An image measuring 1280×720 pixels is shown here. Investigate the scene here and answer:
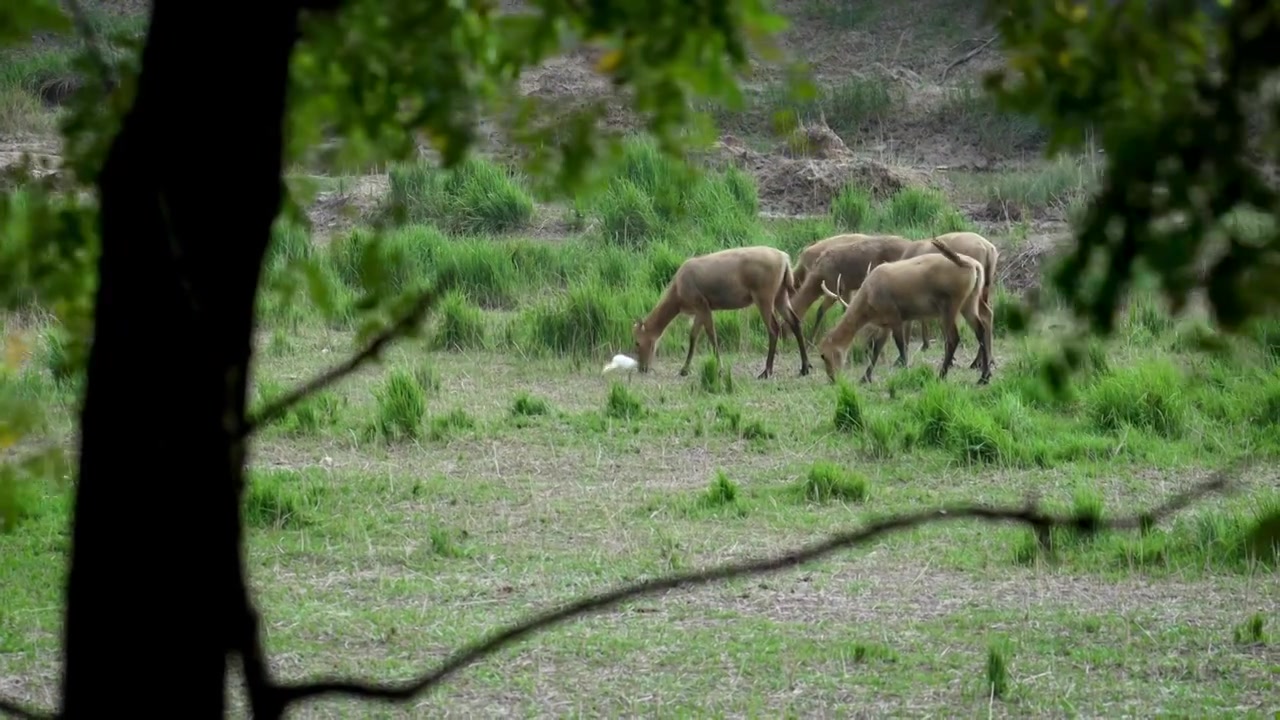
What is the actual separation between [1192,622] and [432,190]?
33.2ft

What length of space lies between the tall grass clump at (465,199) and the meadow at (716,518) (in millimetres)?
2638

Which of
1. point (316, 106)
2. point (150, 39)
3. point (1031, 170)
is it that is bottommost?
point (1031, 170)

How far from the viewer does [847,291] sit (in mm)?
12555

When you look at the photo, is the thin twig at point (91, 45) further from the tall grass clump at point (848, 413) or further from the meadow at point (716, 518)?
the tall grass clump at point (848, 413)

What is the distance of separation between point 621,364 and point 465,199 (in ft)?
14.1

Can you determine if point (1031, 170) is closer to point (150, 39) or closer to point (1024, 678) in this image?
point (1024, 678)

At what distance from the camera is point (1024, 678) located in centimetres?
525

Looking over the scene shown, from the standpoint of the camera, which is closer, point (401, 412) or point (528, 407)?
point (401, 412)

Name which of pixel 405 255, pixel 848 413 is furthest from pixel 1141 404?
pixel 405 255

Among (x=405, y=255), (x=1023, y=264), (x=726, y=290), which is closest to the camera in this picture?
(x=405, y=255)

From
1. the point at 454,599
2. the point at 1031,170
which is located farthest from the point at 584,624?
the point at 1031,170

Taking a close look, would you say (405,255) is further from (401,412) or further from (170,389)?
(170,389)

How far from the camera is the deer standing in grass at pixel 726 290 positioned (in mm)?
11703

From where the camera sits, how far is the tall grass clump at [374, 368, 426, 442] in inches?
341
